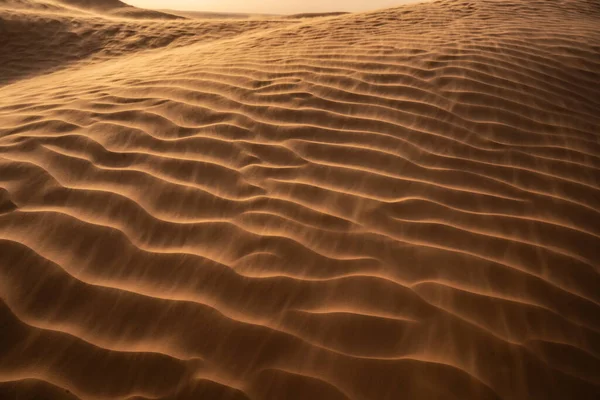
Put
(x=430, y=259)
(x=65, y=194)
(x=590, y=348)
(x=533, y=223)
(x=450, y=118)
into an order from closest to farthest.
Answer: (x=590, y=348) < (x=430, y=259) < (x=533, y=223) < (x=65, y=194) < (x=450, y=118)

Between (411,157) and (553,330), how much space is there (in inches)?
47.5

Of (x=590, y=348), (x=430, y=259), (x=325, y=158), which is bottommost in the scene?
(x=590, y=348)

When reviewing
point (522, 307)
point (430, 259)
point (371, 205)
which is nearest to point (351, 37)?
point (371, 205)

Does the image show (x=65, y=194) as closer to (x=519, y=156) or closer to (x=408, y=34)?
(x=519, y=156)

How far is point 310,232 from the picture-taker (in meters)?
2.10

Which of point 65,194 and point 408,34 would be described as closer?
point 65,194

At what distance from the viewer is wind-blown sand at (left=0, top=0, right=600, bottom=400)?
1.61 meters

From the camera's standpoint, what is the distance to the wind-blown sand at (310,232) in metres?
1.61

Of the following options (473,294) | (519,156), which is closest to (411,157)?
(519,156)

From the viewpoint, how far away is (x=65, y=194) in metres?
2.30

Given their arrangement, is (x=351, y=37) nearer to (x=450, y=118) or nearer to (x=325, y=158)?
(x=450, y=118)

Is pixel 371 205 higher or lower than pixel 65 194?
lower

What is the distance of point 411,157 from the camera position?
2562 mm

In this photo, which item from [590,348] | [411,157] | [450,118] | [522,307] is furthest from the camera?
[450,118]
